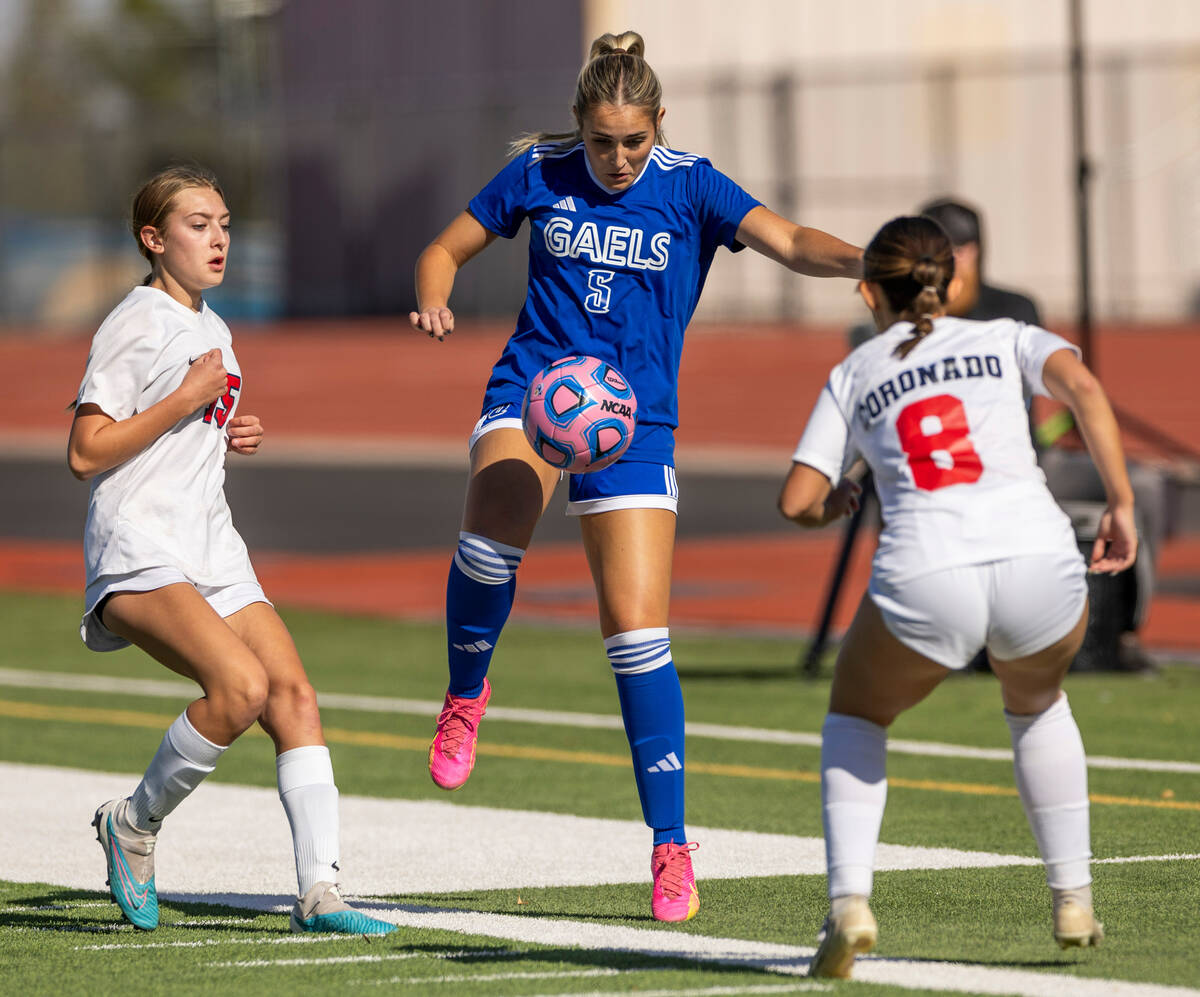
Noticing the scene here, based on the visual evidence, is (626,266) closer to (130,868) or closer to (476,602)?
(476,602)

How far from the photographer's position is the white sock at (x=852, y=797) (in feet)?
17.9

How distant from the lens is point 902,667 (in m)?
5.49

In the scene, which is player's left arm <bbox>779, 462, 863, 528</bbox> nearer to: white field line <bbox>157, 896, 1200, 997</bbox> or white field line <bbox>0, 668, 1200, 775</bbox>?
white field line <bbox>157, 896, 1200, 997</bbox>

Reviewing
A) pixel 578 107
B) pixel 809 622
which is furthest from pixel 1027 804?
pixel 809 622

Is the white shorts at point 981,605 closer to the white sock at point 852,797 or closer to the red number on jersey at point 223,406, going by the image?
the white sock at point 852,797

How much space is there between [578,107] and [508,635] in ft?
28.7

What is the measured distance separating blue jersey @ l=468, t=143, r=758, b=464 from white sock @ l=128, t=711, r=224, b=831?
1.35 m

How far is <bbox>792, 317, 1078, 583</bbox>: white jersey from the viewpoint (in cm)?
543

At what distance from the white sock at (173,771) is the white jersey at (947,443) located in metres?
1.89

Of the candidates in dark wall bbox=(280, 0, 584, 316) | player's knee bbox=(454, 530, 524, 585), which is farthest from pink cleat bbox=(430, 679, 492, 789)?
dark wall bbox=(280, 0, 584, 316)

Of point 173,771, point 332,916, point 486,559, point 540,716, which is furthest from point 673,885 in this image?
point 540,716

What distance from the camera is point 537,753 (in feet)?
34.4

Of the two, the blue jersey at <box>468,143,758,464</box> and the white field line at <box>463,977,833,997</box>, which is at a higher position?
the blue jersey at <box>468,143,758,464</box>

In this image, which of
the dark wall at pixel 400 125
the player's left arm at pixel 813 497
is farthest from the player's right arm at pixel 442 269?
the dark wall at pixel 400 125
